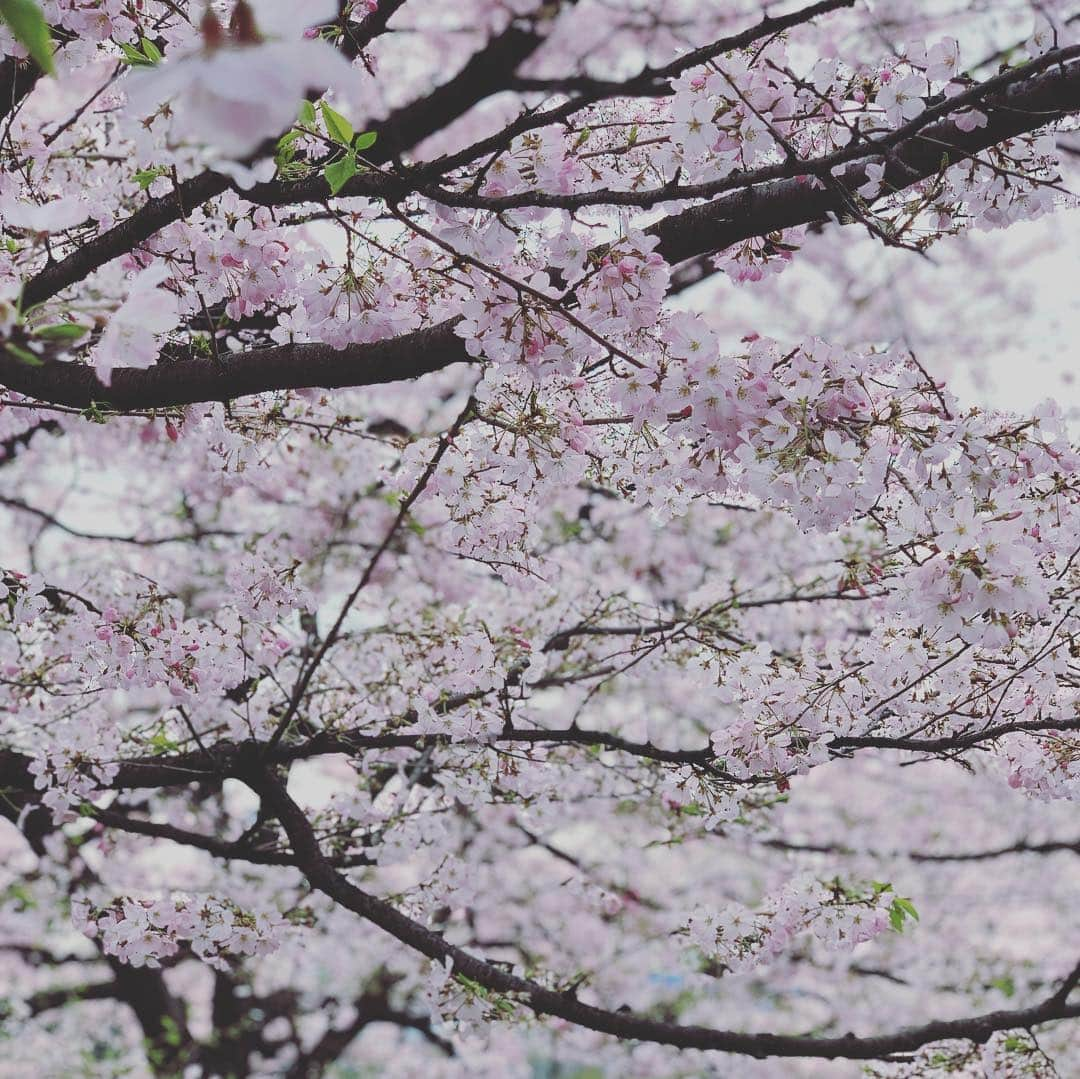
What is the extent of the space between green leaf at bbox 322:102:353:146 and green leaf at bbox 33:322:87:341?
0.57 m

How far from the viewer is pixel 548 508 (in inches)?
243

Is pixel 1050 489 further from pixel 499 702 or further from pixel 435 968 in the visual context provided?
pixel 435 968

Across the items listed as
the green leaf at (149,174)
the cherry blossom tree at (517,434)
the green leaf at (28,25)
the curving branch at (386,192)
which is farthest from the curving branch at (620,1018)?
the green leaf at (28,25)

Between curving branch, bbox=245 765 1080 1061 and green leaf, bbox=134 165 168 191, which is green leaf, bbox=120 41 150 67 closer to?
green leaf, bbox=134 165 168 191

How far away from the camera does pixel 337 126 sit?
1.54m

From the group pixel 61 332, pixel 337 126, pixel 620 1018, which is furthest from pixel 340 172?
pixel 620 1018

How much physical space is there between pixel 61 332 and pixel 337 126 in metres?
0.59

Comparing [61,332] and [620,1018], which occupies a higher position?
[61,332]

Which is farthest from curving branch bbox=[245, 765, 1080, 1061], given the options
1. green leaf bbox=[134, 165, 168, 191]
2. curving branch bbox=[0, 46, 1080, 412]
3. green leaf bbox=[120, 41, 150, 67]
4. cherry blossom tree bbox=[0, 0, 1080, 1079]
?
green leaf bbox=[120, 41, 150, 67]

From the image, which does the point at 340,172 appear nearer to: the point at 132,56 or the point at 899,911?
the point at 132,56

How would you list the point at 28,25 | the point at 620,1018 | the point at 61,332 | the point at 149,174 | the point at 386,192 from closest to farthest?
the point at 28,25
the point at 61,332
the point at 386,192
the point at 149,174
the point at 620,1018

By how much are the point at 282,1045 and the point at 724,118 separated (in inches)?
424

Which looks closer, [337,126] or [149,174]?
[337,126]

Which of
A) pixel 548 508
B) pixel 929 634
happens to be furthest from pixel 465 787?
pixel 548 508
